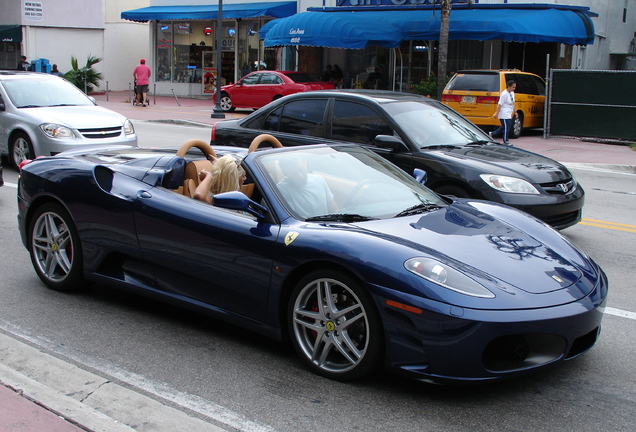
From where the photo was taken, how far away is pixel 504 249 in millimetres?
4336

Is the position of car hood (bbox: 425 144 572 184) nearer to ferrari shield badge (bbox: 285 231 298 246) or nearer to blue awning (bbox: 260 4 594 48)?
ferrari shield badge (bbox: 285 231 298 246)

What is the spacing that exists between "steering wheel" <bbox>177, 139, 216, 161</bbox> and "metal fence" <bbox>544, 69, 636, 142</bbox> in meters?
15.4

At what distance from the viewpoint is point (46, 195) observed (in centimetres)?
579

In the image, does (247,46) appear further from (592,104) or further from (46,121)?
(46,121)

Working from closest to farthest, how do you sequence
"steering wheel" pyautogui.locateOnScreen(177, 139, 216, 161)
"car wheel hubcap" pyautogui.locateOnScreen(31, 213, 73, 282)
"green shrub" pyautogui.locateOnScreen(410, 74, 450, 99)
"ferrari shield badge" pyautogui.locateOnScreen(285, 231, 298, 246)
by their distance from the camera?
"ferrari shield badge" pyautogui.locateOnScreen(285, 231, 298, 246) < "steering wheel" pyautogui.locateOnScreen(177, 139, 216, 161) < "car wheel hubcap" pyautogui.locateOnScreen(31, 213, 73, 282) < "green shrub" pyautogui.locateOnScreen(410, 74, 450, 99)

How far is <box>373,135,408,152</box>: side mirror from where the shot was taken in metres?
7.66

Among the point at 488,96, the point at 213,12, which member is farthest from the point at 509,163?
the point at 213,12

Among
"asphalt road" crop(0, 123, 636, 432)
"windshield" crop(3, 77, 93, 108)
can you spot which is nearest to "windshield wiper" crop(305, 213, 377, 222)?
"asphalt road" crop(0, 123, 636, 432)

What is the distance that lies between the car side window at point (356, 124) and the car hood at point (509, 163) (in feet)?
2.49

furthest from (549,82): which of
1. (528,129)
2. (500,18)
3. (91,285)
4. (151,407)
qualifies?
(151,407)

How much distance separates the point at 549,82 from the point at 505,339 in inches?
666

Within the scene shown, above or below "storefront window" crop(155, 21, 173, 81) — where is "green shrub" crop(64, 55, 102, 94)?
below

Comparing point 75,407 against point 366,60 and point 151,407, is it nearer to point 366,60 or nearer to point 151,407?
point 151,407

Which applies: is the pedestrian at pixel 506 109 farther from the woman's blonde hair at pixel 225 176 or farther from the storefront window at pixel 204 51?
the storefront window at pixel 204 51
